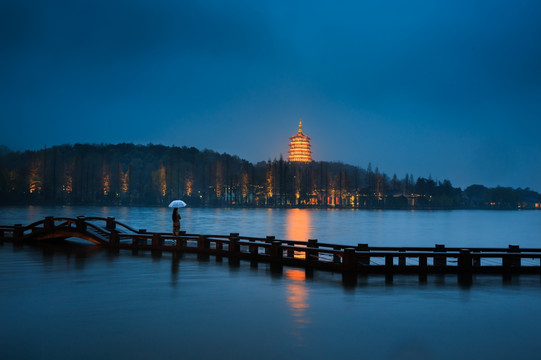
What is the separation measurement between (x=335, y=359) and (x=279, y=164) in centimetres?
18996

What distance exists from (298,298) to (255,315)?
201 centimetres

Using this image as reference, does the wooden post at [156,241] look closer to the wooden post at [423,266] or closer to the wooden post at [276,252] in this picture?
the wooden post at [276,252]

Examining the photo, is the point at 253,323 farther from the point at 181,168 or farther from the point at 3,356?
the point at 181,168

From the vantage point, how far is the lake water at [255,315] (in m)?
8.10

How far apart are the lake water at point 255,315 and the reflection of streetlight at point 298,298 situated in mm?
31

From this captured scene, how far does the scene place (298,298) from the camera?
12.2 metres

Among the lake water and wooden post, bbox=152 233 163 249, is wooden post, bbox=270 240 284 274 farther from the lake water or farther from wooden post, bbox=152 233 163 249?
wooden post, bbox=152 233 163 249

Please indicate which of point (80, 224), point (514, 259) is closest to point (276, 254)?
point (514, 259)

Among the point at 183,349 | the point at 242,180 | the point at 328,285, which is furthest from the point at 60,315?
the point at 242,180

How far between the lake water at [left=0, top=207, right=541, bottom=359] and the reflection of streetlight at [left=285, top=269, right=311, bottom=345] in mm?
31

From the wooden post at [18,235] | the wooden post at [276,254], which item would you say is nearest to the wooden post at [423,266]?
the wooden post at [276,254]

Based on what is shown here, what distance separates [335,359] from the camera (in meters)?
7.66

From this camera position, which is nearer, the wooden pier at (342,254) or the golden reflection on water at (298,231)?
the wooden pier at (342,254)

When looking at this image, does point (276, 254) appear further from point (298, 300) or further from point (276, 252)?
point (298, 300)
